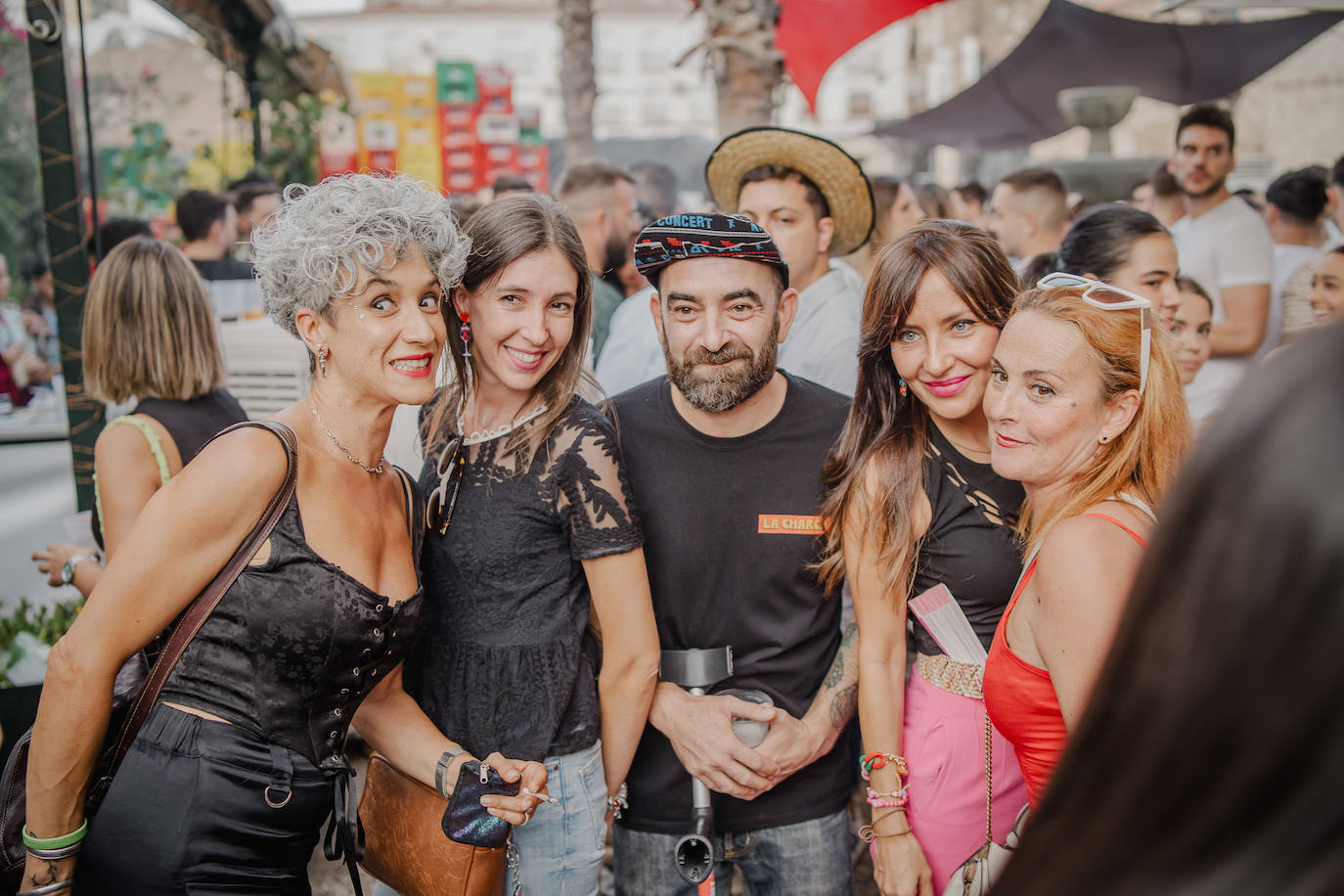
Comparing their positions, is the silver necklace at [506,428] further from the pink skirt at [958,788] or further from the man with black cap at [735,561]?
the pink skirt at [958,788]

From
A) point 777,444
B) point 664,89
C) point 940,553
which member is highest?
point 664,89

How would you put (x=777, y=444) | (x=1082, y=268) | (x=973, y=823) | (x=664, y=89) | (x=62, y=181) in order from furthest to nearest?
(x=664, y=89) < (x=62, y=181) < (x=1082, y=268) < (x=777, y=444) < (x=973, y=823)

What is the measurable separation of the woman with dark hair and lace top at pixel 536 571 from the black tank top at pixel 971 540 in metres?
0.75

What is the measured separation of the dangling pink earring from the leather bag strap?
25.0 inches

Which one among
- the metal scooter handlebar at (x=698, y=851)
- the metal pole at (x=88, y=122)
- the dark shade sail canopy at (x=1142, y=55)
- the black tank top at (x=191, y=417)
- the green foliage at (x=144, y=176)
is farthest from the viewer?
the dark shade sail canopy at (x=1142, y=55)

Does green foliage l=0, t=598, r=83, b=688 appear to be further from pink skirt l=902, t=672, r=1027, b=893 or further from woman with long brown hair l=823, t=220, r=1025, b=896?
pink skirt l=902, t=672, r=1027, b=893

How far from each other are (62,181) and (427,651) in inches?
125

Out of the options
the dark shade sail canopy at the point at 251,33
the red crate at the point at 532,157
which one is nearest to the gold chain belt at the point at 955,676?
the dark shade sail canopy at the point at 251,33

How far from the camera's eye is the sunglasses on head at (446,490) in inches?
86.9

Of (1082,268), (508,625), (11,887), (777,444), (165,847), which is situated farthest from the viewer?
(1082,268)

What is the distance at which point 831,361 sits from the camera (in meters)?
3.47

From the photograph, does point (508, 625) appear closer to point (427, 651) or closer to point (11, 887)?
point (427, 651)

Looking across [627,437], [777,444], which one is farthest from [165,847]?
[777,444]

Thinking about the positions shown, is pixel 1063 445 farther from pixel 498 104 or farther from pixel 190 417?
pixel 498 104
